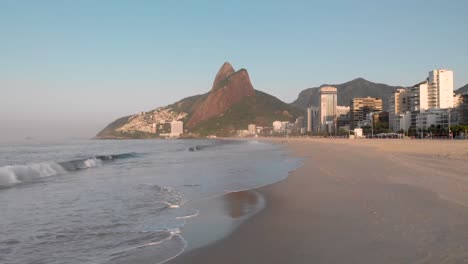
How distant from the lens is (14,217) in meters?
7.95

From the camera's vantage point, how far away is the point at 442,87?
118 meters

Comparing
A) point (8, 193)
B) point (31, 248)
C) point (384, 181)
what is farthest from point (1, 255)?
point (384, 181)

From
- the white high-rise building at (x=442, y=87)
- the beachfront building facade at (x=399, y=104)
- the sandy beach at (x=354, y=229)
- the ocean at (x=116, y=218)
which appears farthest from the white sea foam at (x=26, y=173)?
the beachfront building facade at (x=399, y=104)

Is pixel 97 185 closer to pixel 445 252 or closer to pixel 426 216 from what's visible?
pixel 426 216

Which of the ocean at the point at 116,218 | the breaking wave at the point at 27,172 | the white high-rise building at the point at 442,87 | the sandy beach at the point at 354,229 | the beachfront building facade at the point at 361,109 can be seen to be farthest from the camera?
the beachfront building facade at the point at 361,109

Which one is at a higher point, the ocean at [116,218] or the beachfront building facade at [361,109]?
the beachfront building facade at [361,109]

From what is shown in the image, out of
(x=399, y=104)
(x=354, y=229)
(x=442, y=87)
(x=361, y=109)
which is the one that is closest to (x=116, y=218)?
(x=354, y=229)

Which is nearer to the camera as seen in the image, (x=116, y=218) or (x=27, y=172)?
(x=116, y=218)

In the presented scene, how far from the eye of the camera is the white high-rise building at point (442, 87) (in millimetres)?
118188

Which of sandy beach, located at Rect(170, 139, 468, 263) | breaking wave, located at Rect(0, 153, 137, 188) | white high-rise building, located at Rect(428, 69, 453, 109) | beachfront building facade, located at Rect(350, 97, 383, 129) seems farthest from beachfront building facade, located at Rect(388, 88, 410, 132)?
sandy beach, located at Rect(170, 139, 468, 263)

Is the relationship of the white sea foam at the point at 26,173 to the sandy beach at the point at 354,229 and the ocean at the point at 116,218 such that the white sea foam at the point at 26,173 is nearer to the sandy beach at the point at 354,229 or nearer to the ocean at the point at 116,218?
the ocean at the point at 116,218

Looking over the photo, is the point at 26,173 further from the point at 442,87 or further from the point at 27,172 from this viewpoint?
the point at 442,87

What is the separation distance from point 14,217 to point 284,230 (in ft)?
17.3

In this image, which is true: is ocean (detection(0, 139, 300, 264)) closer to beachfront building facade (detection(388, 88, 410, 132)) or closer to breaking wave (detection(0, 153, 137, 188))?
breaking wave (detection(0, 153, 137, 188))
